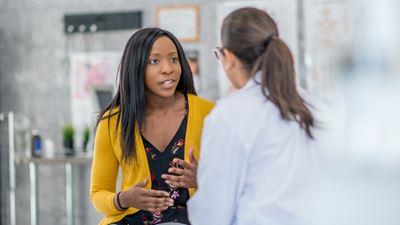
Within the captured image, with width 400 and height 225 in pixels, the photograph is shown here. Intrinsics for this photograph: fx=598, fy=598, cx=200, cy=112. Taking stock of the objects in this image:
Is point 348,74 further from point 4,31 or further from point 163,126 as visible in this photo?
point 4,31

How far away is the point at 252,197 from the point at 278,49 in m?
0.30

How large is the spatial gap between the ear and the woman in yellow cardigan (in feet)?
1.12

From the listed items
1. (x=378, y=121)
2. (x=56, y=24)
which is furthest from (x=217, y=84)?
(x=378, y=121)

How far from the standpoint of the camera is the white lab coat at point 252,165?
1.15m

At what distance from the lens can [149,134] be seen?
1676 millimetres

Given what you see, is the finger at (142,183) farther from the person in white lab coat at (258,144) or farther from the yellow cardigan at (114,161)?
the person in white lab coat at (258,144)

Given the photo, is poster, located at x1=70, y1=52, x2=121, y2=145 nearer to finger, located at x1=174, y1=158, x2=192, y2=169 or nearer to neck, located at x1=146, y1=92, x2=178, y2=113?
neck, located at x1=146, y1=92, x2=178, y2=113

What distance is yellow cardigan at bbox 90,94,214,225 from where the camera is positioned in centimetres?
162

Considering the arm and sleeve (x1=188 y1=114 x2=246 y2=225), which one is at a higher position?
sleeve (x1=188 y1=114 x2=246 y2=225)

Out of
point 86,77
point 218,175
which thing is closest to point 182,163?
point 218,175

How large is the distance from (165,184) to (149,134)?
16 cm

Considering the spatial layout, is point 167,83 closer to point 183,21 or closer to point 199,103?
point 199,103

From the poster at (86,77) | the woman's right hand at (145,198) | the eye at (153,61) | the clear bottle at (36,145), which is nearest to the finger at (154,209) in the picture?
the woman's right hand at (145,198)

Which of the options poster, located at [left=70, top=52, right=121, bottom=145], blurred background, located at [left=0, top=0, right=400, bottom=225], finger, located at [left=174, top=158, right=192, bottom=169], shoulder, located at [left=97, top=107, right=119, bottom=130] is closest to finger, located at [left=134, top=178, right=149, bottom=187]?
finger, located at [left=174, top=158, right=192, bottom=169]
